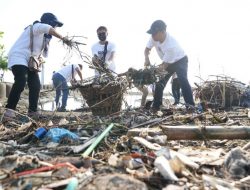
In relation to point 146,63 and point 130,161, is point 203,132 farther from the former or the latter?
point 146,63

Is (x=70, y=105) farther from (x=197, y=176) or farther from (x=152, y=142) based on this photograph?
(x=197, y=176)

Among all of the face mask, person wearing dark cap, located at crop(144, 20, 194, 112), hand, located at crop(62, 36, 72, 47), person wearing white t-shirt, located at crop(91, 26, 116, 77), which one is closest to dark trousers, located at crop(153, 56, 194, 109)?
person wearing dark cap, located at crop(144, 20, 194, 112)

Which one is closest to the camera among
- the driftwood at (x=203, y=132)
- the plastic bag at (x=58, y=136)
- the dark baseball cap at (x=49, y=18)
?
the driftwood at (x=203, y=132)

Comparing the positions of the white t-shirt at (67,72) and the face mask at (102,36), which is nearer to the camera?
the face mask at (102,36)

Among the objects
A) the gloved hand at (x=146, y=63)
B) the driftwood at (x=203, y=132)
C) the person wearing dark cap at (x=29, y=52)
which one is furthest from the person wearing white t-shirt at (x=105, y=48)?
the driftwood at (x=203, y=132)

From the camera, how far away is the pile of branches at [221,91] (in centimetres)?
836

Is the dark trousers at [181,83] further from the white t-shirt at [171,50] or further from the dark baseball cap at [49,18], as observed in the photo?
the dark baseball cap at [49,18]

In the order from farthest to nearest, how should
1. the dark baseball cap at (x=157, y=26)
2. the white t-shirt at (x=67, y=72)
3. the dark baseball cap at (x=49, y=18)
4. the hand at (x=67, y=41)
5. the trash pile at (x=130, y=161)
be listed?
the white t-shirt at (x=67, y=72) < the dark baseball cap at (x=157, y=26) < the dark baseball cap at (x=49, y=18) < the hand at (x=67, y=41) < the trash pile at (x=130, y=161)

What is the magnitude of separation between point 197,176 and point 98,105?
3905 millimetres

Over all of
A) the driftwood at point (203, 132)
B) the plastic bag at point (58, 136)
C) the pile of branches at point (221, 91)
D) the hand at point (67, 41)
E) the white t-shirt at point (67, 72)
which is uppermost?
the hand at point (67, 41)

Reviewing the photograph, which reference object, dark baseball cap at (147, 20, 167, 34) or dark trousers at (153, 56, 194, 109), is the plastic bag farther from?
dark baseball cap at (147, 20, 167, 34)

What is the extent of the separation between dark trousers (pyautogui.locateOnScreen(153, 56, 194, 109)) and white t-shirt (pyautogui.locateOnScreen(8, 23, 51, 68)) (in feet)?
7.04

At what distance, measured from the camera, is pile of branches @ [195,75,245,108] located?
8.36 metres

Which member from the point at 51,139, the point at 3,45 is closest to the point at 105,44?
the point at 51,139
